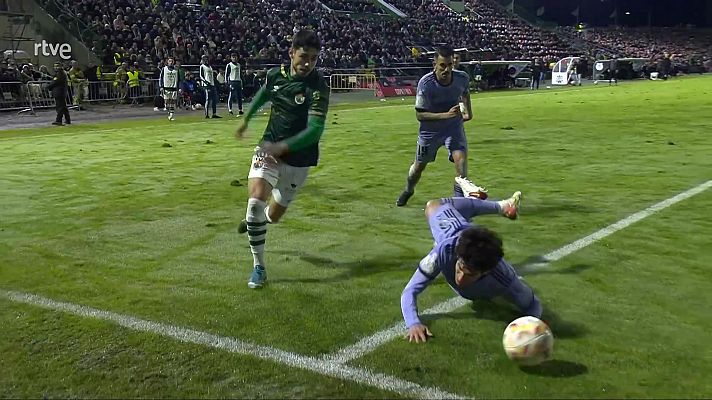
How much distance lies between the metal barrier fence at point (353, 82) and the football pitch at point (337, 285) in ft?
88.1

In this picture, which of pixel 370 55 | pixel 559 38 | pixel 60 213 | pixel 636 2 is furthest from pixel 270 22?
pixel 636 2

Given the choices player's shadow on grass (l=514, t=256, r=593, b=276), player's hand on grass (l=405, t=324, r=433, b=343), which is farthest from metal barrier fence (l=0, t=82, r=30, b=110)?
player's hand on grass (l=405, t=324, r=433, b=343)

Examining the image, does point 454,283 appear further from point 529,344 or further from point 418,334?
point 529,344

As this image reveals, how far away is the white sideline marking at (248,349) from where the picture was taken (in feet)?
13.2

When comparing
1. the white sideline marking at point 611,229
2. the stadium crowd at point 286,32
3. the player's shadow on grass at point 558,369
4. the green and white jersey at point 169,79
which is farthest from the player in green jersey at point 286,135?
the stadium crowd at point 286,32

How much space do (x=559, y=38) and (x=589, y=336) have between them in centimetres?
7503

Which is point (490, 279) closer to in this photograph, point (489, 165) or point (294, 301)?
point (294, 301)

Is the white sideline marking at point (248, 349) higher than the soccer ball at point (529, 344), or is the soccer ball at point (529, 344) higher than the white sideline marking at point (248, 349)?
the soccer ball at point (529, 344)

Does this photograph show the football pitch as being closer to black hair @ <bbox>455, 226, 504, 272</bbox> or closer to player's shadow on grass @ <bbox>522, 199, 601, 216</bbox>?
player's shadow on grass @ <bbox>522, 199, 601, 216</bbox>

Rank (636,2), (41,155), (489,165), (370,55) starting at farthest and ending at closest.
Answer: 1. (636,2)
2. (370,55)
3. (41,155)
4. (489,165)

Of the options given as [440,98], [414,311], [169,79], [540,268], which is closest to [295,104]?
[414,311]

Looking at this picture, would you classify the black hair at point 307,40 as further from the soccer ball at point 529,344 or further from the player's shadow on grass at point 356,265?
the soccer ball at point 529,344

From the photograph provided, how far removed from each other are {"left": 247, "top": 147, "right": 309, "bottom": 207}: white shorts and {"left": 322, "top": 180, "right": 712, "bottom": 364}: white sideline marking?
192cm

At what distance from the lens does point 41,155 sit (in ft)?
50.1
